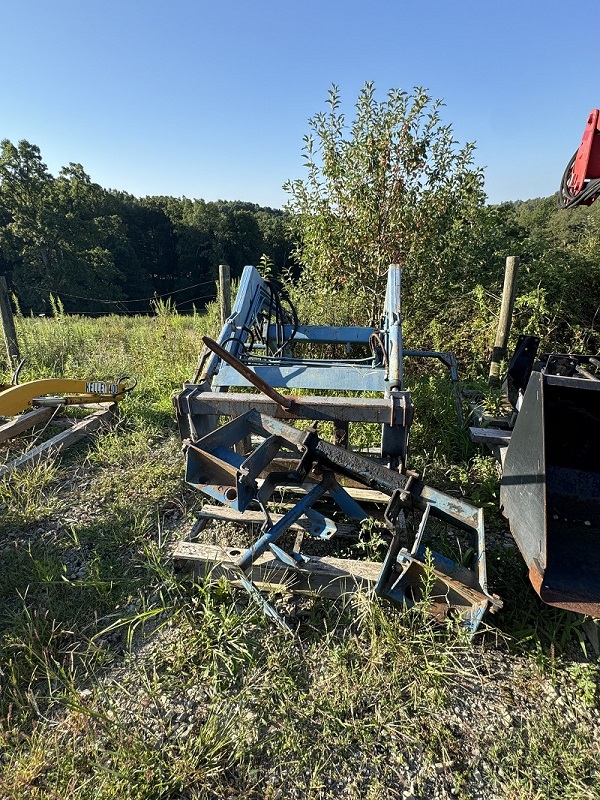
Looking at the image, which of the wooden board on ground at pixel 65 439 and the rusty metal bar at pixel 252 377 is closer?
the rusty metal bar at pixel 252 377

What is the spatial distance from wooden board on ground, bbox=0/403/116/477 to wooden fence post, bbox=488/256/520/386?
409 cm

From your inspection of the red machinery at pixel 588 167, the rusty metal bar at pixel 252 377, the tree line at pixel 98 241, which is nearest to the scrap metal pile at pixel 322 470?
the rusty metal bar at pixel 252 377

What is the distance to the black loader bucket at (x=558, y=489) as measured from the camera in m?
1.82

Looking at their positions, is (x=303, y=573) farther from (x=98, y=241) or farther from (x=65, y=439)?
(x=98, y=241)

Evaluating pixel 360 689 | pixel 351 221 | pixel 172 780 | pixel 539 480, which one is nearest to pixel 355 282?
pixel 351 221

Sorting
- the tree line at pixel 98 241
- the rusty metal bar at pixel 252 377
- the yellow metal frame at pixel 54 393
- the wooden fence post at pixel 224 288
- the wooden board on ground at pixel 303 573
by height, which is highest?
the tree line at pixel 98 241

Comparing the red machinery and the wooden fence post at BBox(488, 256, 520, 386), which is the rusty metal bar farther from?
the wooden fence post at BBox(488, 256, 520, 386)

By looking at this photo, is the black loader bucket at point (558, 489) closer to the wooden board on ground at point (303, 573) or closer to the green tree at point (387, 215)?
the wooden board on ground at point (303, 573)

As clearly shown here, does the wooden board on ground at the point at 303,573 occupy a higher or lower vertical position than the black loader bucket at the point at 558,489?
lower

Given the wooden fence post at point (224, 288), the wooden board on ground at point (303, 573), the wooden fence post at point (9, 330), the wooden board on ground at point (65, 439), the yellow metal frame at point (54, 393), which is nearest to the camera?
the wooden board on ground at point (303, 573)

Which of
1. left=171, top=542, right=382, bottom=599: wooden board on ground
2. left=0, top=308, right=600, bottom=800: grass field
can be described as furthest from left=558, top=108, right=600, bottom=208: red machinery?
left=171, top=542, right=382, bottom=599: wooden board on ground

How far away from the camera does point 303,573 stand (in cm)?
213

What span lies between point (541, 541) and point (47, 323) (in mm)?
7500

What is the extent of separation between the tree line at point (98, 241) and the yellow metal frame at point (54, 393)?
19.8m
